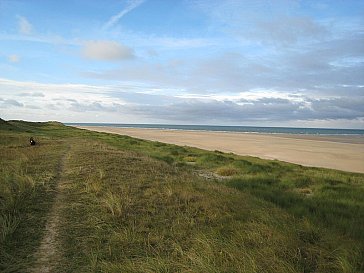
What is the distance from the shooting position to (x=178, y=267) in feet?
16.4

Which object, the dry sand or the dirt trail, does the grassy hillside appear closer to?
the dirt trail

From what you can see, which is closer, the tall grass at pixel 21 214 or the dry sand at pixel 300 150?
the tall grass at pixel 21 214

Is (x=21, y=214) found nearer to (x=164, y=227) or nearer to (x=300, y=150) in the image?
(x=164, y=227)

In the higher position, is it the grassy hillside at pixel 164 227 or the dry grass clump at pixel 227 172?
the grassy hillside at pixel 164 227

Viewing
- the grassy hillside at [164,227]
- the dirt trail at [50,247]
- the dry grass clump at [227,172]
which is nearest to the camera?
the dirt trail at [50,247]

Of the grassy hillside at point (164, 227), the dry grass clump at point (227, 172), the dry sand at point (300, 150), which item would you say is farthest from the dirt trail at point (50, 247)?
the dry sand at point (300, 150)

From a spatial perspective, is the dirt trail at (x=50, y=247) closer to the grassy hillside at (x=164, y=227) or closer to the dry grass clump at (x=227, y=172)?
the grassy hillside at (x=164, y=227)

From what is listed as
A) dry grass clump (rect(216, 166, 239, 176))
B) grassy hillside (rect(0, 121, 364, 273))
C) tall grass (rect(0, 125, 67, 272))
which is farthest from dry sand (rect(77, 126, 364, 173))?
tall grass (rect(0, 125, 67, 272))

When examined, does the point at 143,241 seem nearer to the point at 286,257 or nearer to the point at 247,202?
the point at 286,257

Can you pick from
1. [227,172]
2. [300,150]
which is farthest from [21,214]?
[300,150]

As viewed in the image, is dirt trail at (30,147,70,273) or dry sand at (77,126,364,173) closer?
dirt trail at (30,147,70,273)

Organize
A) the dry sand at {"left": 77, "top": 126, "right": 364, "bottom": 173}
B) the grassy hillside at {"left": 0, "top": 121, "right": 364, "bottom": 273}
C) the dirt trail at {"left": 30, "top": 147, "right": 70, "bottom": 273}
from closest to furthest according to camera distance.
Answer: the dirt trail at {"left": 30, "top": 147, "right": 70, "bottom": 273}, the grassy hillside at {"left": 0, "top": 121, "right": 364, "bottom": 273}, the dry sand at {"left": 77, "top": 126, "right": 364, "bottom": 173}

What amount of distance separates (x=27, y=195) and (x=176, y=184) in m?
4.16

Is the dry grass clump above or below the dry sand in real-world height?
above
